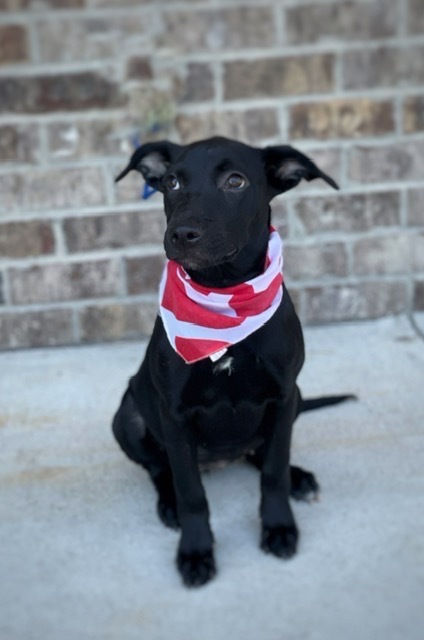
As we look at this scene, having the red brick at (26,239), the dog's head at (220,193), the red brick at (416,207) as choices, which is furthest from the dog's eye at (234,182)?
the red brick at (416,207)

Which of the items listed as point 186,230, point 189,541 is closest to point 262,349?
point 186,230

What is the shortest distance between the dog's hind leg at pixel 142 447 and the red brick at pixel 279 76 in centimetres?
179

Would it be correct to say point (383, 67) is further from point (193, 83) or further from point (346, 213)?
point (193, 83)

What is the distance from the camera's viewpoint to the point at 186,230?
2096 mm

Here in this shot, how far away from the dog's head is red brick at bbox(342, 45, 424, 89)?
1.60m

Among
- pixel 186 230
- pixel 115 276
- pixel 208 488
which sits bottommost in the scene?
pixel 208 488

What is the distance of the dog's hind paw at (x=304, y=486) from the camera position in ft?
8.68

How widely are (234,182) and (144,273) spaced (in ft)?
5.85

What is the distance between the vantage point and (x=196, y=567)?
2273 millimetres

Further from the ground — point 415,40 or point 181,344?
point 415,40

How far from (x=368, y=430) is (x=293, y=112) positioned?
1642 mm

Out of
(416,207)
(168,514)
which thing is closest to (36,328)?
(168,514)

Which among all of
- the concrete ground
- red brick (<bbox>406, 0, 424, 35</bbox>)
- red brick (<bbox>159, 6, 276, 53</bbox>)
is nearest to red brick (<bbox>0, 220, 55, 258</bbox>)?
the concrete ground

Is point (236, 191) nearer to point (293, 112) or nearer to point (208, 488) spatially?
point (208, 488)
